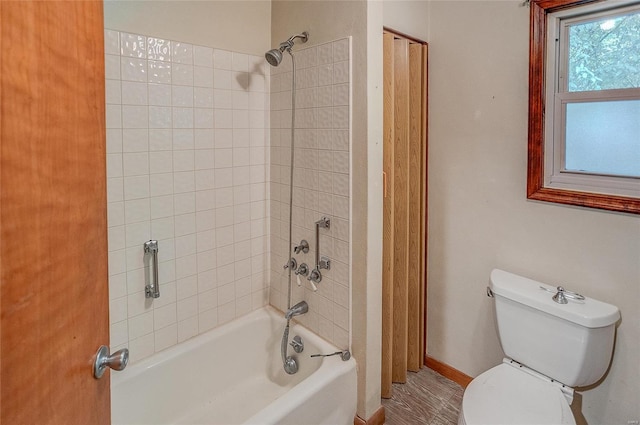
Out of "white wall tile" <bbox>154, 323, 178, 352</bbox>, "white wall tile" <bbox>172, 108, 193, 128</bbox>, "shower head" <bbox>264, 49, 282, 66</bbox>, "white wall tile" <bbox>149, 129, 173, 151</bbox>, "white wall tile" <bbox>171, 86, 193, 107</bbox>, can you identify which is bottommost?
"white wall tile" <bbox>154, 323, 178, 352</bbox>

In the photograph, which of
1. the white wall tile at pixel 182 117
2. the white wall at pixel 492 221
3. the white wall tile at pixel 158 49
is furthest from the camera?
the white wall tile at pixel 182 117

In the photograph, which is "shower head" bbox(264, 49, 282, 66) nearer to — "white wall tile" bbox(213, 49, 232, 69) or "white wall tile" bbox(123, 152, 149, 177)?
"white wall tile" bbox(213, 49, 232, 69)

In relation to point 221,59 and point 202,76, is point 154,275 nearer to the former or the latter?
point 202,76

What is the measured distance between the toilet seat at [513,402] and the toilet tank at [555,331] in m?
0.09

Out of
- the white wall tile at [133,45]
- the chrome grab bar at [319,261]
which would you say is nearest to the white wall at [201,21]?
the white wall tile at [133,45]

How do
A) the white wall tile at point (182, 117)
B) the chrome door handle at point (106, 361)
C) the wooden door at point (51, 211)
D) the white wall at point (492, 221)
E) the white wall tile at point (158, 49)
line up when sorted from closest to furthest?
the wooden door at point (51, 211), the chrome door handle at point (106, 361), the white wall at point (492, 221), the white wall tile at point (158, 49), the white wall tile at point (182, 117)

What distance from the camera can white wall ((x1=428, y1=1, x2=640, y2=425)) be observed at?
5.20 ft

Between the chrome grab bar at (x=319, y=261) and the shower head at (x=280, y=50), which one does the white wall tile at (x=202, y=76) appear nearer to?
the shower head at (x=280, y=50)

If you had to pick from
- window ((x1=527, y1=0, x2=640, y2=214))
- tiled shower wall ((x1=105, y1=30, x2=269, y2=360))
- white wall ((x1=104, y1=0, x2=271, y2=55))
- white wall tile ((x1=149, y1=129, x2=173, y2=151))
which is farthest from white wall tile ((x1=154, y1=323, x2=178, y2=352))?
window ((x1=527, y1=0, x2=640, y2=214))

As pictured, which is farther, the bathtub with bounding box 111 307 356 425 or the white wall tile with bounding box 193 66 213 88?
the white wall tile with bounding box 193 66 213 88

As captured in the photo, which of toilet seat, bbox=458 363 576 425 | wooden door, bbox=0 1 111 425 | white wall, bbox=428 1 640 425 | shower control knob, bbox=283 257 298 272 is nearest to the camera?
wooden door, bbox=0 1 111 425

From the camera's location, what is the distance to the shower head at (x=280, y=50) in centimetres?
174

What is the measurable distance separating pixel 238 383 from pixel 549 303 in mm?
1632

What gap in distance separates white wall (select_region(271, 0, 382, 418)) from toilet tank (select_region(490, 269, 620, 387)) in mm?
610
